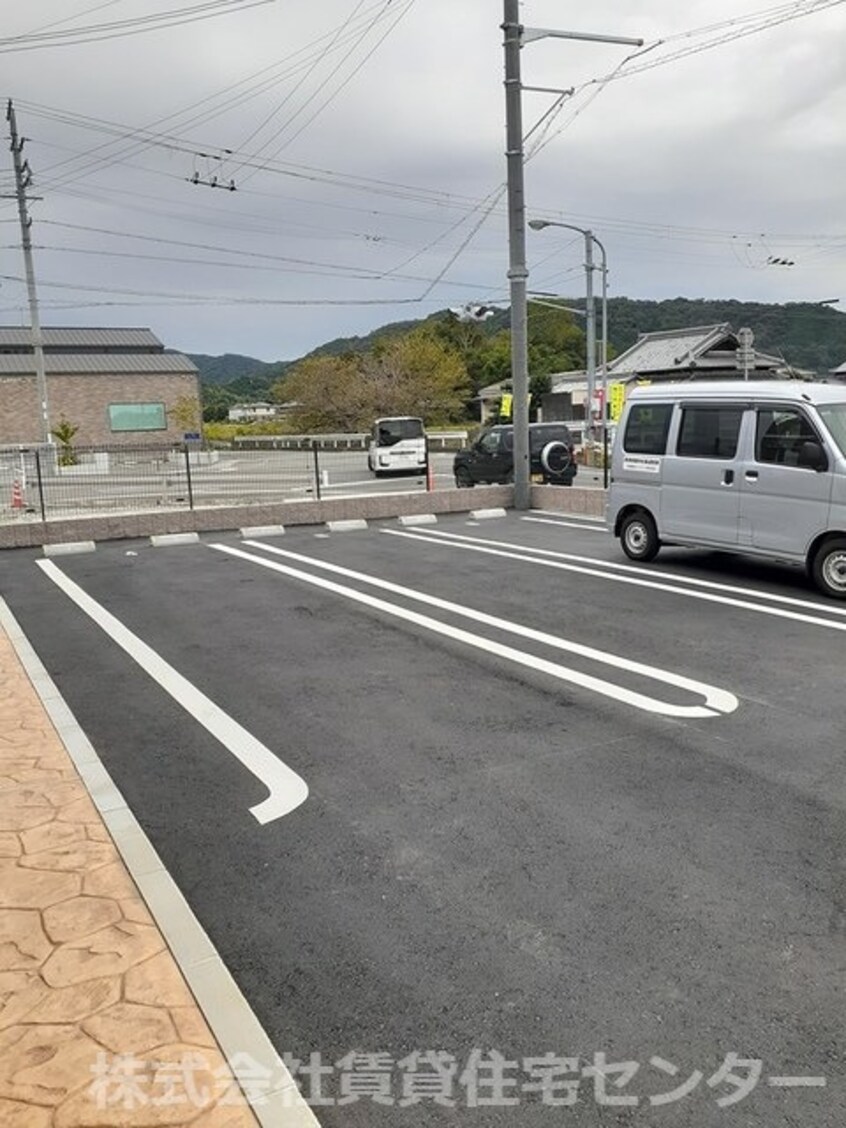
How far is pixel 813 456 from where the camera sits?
7750 millimetres

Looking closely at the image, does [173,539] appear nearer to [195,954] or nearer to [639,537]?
[639,537]

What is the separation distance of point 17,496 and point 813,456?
579 inches

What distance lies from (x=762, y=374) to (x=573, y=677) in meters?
31.6

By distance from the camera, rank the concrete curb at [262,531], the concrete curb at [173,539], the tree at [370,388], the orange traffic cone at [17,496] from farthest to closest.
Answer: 1. the tree at [370,388]
2. the orange traffic cone at [17,496]
3. the concrete curb at [262,531]
4. the concrete curb at [173,539]

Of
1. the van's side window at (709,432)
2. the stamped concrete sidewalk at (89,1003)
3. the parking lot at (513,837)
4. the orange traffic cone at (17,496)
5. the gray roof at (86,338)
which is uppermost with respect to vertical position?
the gray roof at (86,338)

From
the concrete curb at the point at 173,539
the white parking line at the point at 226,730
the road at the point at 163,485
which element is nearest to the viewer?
the white parking line at the point at 226,730

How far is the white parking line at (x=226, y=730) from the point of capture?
3961 mm

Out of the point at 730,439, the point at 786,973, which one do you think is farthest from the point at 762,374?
the point at 786,973

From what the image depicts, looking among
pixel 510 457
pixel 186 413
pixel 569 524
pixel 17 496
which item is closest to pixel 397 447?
pixel 510 457

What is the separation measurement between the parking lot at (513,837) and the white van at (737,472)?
751 millimetres

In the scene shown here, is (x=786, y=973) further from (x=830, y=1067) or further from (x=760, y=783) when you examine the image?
(x=760, y=783)

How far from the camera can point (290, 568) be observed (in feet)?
35.0

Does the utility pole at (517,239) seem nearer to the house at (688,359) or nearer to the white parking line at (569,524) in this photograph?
the white parking line at (569,524)

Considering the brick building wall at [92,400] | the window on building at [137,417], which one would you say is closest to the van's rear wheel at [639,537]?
the brick building wall at [92,400]
